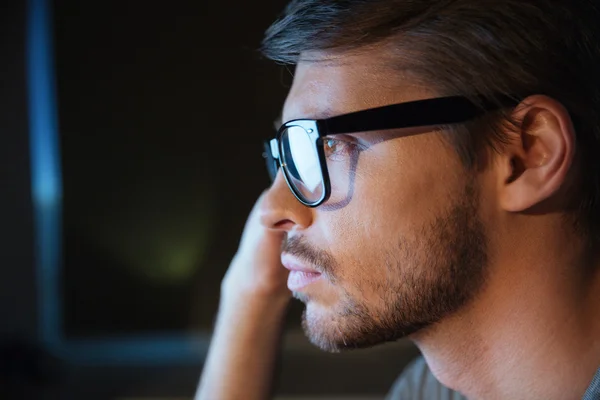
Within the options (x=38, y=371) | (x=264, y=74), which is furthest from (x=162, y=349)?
(x=264, y=74)

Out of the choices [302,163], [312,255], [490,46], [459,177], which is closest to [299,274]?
[312,255]

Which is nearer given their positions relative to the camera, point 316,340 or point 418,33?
point 418,33

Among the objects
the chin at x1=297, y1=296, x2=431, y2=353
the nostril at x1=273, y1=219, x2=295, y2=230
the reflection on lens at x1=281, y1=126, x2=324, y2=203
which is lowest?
the chin at x1=297, y1=296, x2=431, y2=353

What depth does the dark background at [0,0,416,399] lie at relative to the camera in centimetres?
150

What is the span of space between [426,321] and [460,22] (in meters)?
0.39

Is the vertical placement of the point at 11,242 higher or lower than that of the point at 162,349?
higher

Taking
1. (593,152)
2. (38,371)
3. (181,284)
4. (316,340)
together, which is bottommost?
(38,371)

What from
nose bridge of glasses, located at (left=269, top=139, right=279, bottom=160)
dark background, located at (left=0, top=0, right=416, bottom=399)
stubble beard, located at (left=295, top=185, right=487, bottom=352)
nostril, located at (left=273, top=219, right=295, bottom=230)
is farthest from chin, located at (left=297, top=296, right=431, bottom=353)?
dark background, located at (left=0, top=0, right=416, bottom=399)

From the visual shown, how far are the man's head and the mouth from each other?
0.05 meters

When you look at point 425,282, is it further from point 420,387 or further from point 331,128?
point 420,387

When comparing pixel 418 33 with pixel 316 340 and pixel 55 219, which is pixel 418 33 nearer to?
pixel 316 340

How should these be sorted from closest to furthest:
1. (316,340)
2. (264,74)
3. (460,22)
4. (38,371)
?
(460,22), (316,340), (264,74), (38,371)

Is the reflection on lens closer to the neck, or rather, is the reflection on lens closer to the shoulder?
the neck

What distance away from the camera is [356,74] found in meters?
0.84
